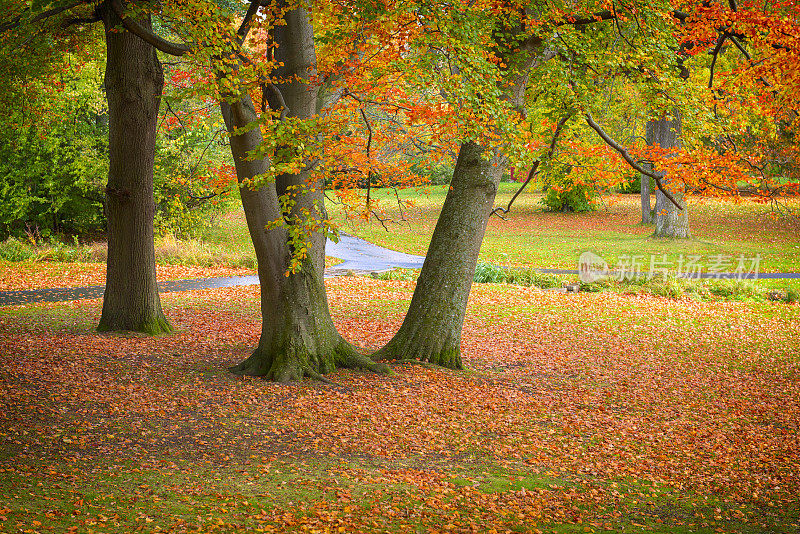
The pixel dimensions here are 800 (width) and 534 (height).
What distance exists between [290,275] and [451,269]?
224 cm

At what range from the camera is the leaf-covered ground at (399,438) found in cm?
480

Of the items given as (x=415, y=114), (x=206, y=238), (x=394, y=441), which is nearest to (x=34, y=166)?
(x=206, y=238)

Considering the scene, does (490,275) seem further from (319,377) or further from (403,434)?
(403,434)

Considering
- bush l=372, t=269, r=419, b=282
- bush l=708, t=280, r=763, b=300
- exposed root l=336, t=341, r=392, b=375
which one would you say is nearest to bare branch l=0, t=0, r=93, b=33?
exposed root l=336, t=341, r=392, b=375

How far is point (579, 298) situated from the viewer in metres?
16.1

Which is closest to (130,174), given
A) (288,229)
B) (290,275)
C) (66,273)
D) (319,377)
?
(290,275)

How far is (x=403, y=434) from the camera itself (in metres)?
6.82

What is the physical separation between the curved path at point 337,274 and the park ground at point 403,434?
2.07 metres

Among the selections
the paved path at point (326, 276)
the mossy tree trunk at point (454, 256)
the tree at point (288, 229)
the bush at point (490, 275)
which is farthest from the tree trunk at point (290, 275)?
the bush at point (490, 275)

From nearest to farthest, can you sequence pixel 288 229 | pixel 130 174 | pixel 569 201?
pixel 288 229 → pixel 130 174 → pixel 569 201

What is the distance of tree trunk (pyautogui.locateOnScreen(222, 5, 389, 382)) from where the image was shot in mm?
7863

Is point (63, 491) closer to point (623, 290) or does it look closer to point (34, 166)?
point (623, 290)

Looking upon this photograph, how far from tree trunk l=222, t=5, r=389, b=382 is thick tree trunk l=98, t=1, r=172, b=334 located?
9.53 ft

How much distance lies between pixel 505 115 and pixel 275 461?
4184 millimetres
